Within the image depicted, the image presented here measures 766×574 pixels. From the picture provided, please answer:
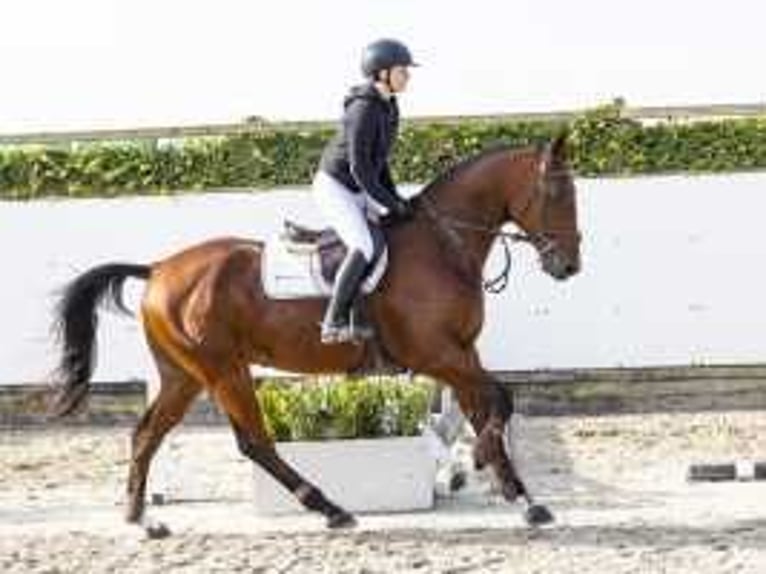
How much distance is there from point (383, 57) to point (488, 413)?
185cm

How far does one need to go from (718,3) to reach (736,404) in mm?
3344

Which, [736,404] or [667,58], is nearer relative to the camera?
[736,404]

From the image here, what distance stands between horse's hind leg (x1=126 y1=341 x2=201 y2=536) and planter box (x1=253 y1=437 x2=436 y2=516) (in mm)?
530

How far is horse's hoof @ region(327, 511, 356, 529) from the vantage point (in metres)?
10.5

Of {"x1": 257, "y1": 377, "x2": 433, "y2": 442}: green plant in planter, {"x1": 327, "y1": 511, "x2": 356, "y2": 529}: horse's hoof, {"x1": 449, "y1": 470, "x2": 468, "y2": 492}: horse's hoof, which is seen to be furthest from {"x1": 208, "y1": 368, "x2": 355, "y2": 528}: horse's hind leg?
{"x1": 449, "y1": 470, "x2": 468, "y2": 492}: horse's hoof

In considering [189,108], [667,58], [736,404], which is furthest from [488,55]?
[736,404]

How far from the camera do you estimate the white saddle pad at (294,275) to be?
35.1 feet

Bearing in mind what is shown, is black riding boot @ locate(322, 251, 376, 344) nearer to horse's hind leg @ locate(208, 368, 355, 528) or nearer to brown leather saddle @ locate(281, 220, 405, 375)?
brown leather saddle @ locate(281, 220, 405, 375)

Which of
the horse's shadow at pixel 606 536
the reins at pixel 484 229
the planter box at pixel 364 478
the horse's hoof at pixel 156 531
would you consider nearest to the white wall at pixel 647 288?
the planter box at pixel 364 478

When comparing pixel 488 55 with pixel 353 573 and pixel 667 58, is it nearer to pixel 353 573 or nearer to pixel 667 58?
pixel 667 58

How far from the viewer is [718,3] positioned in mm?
16766

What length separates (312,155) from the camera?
639 inches

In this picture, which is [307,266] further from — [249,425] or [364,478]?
[364,478]

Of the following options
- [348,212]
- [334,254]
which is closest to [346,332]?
[334,254]
